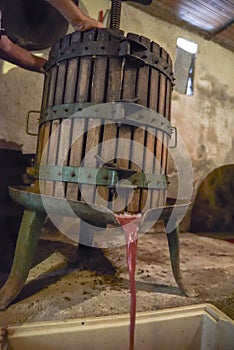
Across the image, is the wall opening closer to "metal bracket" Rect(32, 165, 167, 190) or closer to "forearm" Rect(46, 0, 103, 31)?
"forearm" Rect(46, 0, 103, 31)

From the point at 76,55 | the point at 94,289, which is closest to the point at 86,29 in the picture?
the point at 76,55

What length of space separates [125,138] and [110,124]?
12cm

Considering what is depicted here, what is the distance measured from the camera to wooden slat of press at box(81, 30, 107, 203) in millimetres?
1481

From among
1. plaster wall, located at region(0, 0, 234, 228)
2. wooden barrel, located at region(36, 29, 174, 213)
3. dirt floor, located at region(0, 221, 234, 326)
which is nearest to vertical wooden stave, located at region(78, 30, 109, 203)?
wooden barrel, located at region(36, 29, 174, 213)

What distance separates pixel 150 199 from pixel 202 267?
1.08 meters

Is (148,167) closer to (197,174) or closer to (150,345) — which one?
(150,345)

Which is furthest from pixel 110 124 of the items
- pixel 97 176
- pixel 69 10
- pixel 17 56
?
pixel 17 56

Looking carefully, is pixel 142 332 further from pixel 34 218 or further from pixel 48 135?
pixel 48 135

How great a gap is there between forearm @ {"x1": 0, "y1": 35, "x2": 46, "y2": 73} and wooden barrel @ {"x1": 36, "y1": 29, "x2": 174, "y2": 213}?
856 mm

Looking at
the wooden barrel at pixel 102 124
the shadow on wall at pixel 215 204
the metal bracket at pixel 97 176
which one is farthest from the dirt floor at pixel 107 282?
the shadow on wall at pixel 215 204

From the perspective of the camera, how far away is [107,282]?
1.82m

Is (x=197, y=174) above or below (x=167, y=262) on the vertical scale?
above

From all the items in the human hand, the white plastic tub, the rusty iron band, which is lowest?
the white plastic tub

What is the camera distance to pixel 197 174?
421 centimetres
